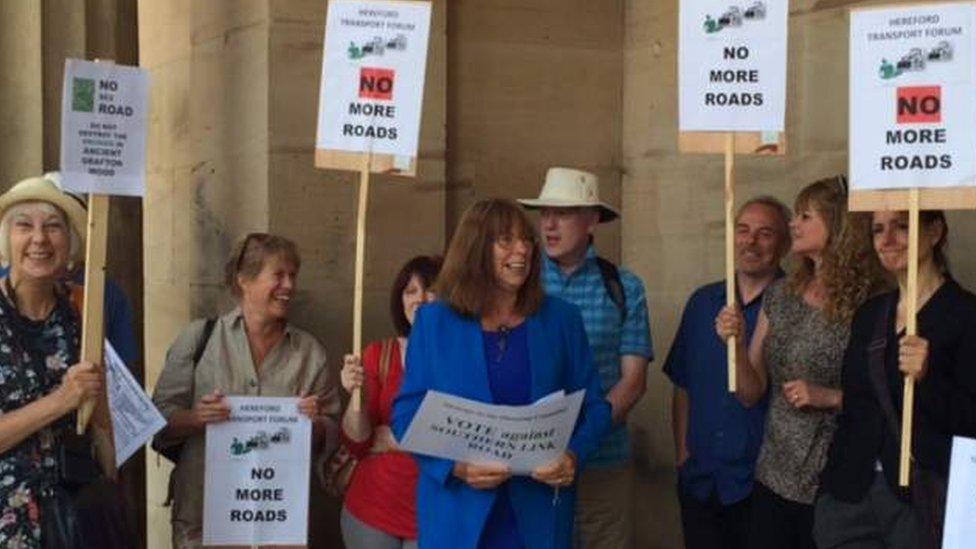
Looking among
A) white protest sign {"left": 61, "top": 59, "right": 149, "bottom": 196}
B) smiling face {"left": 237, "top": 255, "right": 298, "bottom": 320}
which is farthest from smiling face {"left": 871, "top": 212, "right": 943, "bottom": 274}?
white protest sign {"left": 61, "top": 59, "right": 149, "bottom": 196}

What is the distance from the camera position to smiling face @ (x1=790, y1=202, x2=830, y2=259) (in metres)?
5.28

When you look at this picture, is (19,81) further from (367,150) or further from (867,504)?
(867,504)

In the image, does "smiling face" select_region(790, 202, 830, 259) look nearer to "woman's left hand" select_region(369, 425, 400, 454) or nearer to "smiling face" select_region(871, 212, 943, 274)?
"smiling face" select_region(871, 212, 943, 274)

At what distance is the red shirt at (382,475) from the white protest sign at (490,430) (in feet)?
2.19

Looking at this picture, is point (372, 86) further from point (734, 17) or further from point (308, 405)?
point (734, 17)

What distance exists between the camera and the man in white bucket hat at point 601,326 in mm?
5836

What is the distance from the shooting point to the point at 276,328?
568cm

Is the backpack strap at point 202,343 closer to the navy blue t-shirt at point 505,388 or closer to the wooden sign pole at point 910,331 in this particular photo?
the navy blue t-shirt at point 505,388

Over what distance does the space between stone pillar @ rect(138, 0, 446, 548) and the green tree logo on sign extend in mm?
2052

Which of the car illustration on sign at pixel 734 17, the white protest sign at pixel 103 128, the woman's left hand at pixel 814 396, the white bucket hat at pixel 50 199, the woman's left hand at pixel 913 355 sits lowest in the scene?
the woman's left hand at pixel 814 396

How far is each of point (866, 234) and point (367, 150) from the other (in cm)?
167

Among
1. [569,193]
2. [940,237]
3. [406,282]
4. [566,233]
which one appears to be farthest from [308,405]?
[940,237]

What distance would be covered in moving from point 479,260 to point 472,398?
427 mm

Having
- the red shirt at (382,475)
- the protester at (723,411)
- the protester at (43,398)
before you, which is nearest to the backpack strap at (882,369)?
the protester at (723,411)
